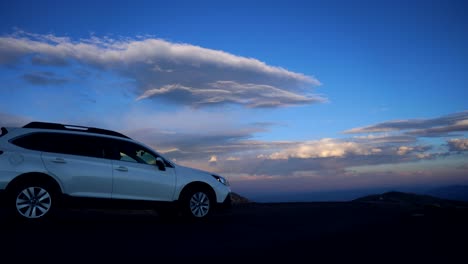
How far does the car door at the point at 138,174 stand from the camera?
8.58 m

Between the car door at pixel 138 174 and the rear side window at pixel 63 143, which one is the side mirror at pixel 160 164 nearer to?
the car door at pixel 138 174

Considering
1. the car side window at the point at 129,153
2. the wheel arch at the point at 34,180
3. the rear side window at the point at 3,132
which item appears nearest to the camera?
the wheel arch at the point at 34,180

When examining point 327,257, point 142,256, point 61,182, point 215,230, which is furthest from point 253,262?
point 61,182

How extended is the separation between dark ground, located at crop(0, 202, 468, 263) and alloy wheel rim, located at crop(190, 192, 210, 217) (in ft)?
1.37

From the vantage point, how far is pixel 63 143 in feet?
27.5

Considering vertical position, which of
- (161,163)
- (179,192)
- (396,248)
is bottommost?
(396,248)

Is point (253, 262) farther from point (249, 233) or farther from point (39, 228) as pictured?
point (39, 228)

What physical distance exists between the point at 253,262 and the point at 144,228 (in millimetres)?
3392

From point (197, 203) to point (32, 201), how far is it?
334 centimetres

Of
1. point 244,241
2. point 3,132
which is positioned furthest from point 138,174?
point 244,241

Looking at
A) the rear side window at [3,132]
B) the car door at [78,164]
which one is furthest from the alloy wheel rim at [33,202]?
the rear side window at [3,132]

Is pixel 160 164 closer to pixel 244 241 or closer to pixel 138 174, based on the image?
pixel 138 174

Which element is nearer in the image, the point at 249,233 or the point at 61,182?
the point at 249,233

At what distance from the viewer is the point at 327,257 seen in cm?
520
